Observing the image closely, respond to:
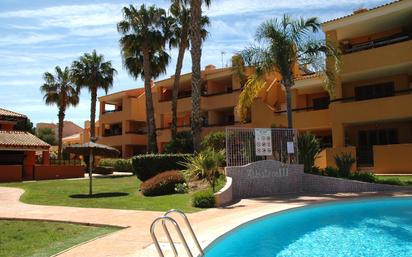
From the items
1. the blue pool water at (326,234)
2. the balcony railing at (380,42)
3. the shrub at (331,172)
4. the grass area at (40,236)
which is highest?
the balcony railing at (380,42)

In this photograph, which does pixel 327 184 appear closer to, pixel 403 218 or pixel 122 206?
pixel 403 218

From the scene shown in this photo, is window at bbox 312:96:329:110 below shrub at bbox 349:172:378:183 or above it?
above

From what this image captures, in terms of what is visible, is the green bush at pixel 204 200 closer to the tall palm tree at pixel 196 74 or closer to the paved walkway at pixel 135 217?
the paved walkway at pixel 135 217

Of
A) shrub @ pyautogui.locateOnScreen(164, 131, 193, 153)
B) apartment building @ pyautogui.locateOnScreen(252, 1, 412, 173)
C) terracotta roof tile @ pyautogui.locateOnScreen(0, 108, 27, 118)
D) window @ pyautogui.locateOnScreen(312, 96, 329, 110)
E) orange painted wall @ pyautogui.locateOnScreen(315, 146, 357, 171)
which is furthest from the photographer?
terracotta roof tile @ pyautogui.locateOnScreen(0, 108, 27, 118)

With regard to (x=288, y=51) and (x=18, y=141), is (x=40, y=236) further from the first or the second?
(x=18, y=141)

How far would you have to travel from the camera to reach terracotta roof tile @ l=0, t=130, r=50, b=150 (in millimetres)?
33034

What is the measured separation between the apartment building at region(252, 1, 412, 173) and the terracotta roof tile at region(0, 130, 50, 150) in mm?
19972

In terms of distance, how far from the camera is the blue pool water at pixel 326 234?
8.55 m

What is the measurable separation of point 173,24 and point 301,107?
12.2m

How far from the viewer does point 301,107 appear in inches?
1303

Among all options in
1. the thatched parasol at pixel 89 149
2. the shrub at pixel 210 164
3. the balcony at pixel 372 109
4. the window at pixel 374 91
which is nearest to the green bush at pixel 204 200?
the shrub at pixel 210 164

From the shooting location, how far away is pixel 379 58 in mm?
25906

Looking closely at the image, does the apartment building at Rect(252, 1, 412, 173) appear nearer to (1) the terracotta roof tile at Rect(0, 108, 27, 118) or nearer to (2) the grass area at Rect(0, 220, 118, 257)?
(2) the grass area at Rect(0, 220, 118, 257)

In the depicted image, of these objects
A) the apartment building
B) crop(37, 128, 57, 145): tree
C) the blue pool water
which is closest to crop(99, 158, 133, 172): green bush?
the apartment building
